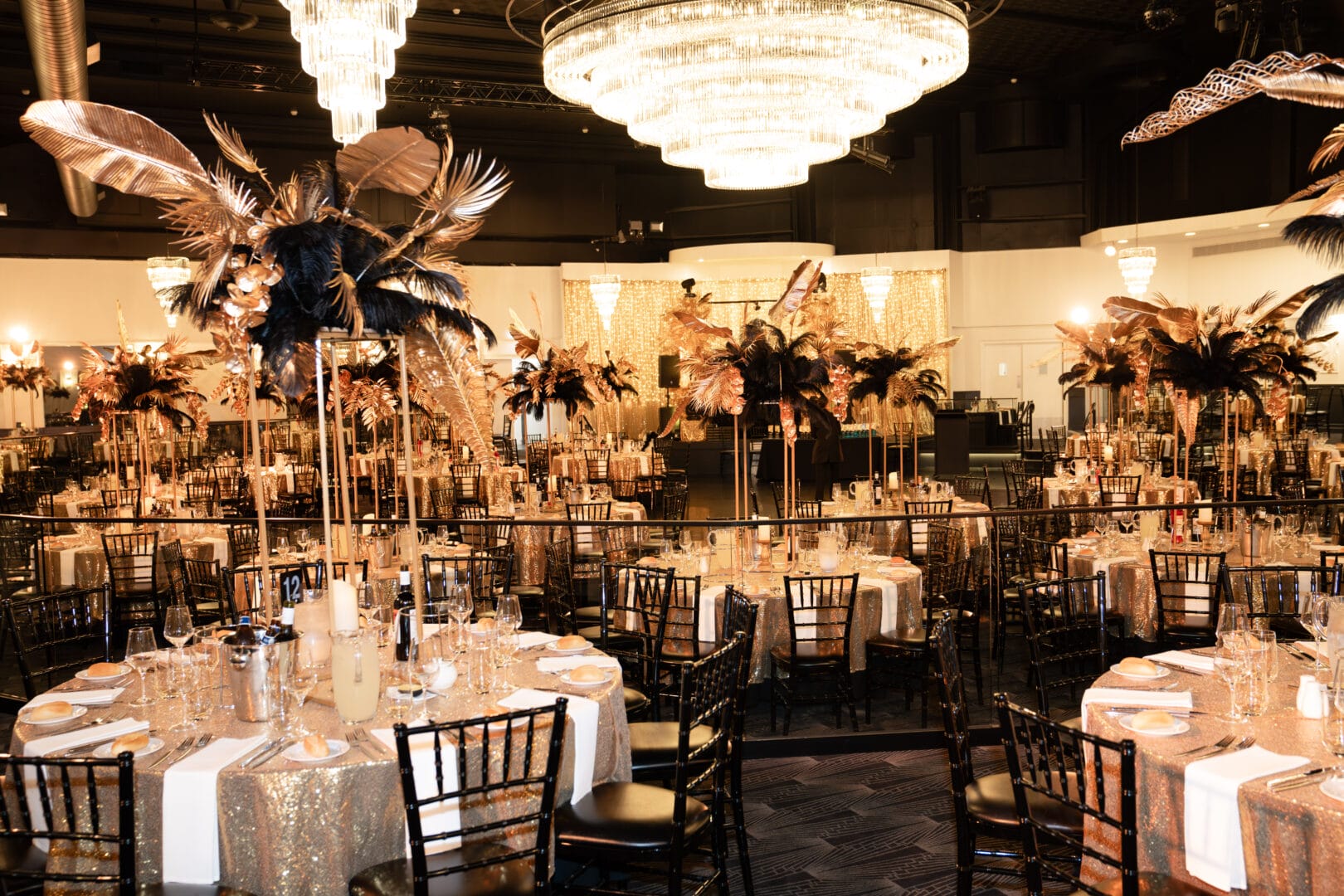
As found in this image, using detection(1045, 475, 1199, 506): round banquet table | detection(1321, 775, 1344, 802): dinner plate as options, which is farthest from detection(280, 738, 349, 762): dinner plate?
detection(1045, 475, 1199, 506): round banquet table

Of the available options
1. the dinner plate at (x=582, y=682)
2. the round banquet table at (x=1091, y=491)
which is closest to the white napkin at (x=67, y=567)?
the dinner plate at (x=582, y=682)

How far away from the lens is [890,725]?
19.9 feet

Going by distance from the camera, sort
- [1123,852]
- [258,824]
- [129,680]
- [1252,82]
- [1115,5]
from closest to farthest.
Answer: [1123,852]
[258,824]
[129,680]
[1252,82]
[1115,5]

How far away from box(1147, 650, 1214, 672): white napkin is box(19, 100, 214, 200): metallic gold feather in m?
3.54

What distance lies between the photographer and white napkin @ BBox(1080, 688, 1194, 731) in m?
3.49

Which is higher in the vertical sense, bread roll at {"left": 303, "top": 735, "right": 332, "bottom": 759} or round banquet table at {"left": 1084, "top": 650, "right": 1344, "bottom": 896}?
bread roll at {"left": 303, "top": 735, "right": 332, "bottom": 759}

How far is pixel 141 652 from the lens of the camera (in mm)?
3697

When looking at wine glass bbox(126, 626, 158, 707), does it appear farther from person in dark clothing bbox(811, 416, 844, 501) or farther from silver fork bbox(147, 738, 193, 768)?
person in dark clothing bbox(811, 416, 844, 501)

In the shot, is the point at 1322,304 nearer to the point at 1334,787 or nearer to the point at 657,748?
the point at 1334,787

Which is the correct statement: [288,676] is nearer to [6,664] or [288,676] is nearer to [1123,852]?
[1123,852]

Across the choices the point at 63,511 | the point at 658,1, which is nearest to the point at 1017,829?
the point at 658,1

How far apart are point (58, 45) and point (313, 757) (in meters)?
10.0

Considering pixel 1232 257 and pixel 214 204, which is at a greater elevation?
pixel 1232 257

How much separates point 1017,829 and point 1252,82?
3.01 metres
